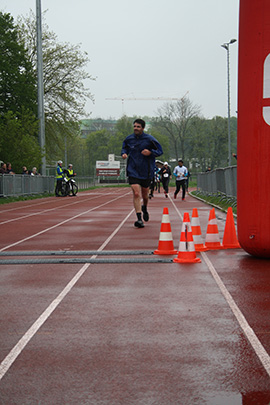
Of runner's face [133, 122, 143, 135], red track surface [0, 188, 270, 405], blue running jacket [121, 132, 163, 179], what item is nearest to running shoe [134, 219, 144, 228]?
blue running jacket [121, 132, 163, 179]

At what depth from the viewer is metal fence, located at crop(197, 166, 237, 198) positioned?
20344 millimetres

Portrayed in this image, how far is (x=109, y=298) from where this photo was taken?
6297 mm

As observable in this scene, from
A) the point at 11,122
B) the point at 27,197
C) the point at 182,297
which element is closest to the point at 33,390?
the point at 182,297

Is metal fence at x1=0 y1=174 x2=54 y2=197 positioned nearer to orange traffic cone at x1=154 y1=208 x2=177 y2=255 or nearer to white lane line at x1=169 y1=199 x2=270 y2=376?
orange traffic cone at x1=154 y1=208 x2=177 y2=255

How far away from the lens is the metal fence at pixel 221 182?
20344 millimetres

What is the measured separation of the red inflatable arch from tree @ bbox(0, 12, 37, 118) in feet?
122

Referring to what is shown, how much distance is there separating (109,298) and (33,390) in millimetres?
2632

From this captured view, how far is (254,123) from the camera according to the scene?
322 inches

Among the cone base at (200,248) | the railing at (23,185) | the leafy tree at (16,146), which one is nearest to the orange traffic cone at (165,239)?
the cone base at (200,248)

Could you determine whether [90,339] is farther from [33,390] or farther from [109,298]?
[109,298]

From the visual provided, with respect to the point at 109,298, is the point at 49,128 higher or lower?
higher

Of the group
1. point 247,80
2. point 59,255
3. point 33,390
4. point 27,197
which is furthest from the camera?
point 27,197

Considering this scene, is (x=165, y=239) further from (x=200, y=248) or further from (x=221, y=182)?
(x=221, y=182)

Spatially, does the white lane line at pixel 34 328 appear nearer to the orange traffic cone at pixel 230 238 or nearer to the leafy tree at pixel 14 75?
the orange traffic cone at pixel 230 238
